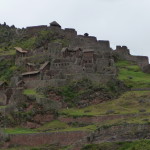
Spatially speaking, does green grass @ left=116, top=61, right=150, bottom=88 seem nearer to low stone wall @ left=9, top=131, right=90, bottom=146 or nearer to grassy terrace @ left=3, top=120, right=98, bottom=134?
grassy terrace @ left=3, top=120, right=98, bottom=134

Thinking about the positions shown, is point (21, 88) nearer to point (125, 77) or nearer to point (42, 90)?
point (42, 90)

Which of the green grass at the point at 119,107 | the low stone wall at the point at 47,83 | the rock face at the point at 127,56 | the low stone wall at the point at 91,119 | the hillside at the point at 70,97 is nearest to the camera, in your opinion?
the hillside at the point at 70,97

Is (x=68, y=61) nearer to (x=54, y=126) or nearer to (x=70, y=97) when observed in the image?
(x=70, y=97)

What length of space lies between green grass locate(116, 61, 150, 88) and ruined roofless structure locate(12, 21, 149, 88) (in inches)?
85.0

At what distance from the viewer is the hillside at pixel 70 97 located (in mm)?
65562

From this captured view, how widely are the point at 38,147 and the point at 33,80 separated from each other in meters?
18.8

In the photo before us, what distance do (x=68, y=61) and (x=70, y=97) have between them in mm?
8542

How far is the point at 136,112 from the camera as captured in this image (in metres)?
75.0

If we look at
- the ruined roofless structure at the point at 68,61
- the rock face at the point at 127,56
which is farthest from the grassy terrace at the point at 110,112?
the rock face at the point at 127,56

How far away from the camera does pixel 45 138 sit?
70812 millimetres

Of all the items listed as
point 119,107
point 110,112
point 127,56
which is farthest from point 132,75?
point 110,112

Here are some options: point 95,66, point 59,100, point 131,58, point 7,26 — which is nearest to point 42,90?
point 59,100

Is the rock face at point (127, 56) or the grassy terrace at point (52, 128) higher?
the rock face at point (127, 56)

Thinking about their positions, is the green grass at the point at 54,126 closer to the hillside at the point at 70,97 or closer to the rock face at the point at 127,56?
the hillside at the point at 70,97
